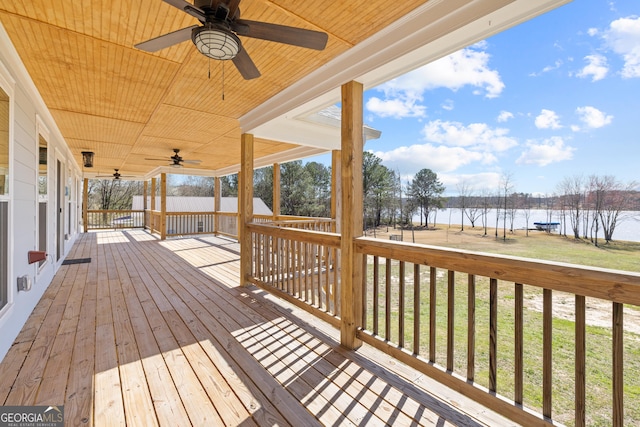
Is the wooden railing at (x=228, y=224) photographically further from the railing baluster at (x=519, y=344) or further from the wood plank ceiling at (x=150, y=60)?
the railing baluster at (x=519, y=344)

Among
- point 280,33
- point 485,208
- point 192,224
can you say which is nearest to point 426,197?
point 485,208

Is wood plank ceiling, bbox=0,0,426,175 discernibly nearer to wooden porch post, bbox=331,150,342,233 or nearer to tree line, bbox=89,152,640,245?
wooden porch post, bbox=331,150,342,233

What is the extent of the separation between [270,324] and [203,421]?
1.31 meters

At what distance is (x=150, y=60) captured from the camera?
2598 millimetres

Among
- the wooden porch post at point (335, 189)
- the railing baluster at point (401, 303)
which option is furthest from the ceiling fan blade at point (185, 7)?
the wooden porch post at point (335, 189)

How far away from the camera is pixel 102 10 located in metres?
1.90

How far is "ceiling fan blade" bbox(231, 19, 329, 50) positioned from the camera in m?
1.64

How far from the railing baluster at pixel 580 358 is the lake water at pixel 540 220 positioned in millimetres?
7005

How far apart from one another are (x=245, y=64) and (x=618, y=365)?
2.71 meters

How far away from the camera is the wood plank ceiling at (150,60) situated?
6.28ft

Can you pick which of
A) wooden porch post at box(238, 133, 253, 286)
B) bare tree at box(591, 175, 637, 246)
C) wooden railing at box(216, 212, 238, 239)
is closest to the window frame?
wooden porch post at box(238, 133, 253, 286)

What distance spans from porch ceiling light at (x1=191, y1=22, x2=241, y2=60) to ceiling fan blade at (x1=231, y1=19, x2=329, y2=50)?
80 mm

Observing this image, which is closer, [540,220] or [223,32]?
[223,32]

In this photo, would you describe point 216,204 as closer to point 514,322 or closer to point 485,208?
point 514,322
